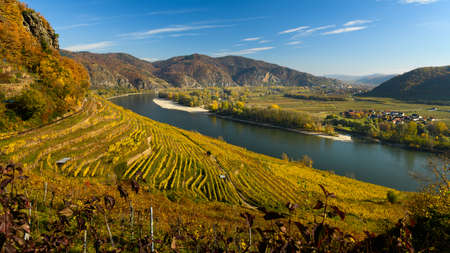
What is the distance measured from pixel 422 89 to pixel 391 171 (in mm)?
153761

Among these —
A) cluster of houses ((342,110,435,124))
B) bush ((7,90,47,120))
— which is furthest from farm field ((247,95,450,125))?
bush ((7,90,47,120))

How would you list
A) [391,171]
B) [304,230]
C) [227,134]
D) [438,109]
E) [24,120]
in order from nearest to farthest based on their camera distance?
[304,230], [24,120], [391,171], [227,134], [438,109]

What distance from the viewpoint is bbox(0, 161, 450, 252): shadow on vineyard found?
2.37 m

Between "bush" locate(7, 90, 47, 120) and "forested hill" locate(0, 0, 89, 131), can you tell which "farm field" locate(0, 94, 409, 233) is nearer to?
"forested hill" locate(0, 0, 89, 131)

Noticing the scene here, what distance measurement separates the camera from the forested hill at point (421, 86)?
141 meters

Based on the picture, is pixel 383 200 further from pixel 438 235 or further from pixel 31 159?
pixel 31 159

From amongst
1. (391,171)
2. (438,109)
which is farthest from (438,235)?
(438,109)

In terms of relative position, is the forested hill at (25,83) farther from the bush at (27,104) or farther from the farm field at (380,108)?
the farm field at (380,108)

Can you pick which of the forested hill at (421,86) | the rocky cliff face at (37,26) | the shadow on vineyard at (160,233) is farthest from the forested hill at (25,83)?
the forested hill at (421,86)

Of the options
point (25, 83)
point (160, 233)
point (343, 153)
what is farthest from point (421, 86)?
point (25, 83)

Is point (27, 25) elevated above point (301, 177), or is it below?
above

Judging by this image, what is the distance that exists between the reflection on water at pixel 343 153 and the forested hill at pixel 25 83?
1793 inches

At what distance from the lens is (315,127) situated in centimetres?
7981

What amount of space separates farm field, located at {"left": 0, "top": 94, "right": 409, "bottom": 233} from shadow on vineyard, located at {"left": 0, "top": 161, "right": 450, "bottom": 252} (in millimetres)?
11770
